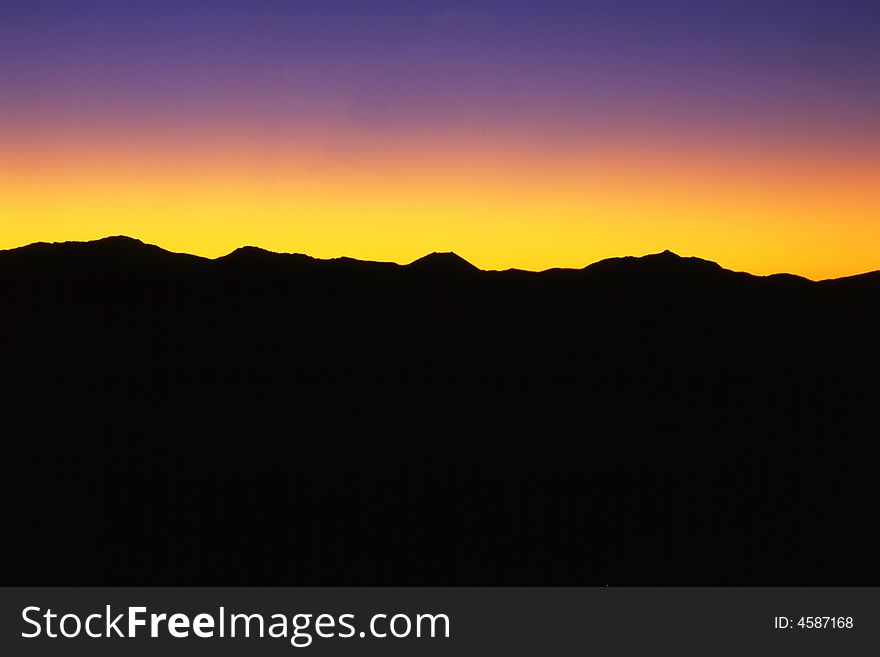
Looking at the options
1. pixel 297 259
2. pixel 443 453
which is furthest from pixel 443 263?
pixel 443 453

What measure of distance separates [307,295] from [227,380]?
137ft

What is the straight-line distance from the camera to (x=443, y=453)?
901 inches

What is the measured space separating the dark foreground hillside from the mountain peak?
20.6m

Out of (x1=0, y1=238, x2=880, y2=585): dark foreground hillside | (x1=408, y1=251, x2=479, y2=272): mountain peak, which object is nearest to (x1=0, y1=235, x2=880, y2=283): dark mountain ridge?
(x1=408, y1=251, x2=479, y2=272): mountain peak

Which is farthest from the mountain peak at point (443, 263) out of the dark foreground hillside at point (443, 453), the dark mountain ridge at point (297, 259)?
the dark foreground hillside at point (443, 453)

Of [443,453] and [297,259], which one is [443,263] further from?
[443,453]

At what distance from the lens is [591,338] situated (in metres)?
62.1

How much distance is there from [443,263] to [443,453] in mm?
66559

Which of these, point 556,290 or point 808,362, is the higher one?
A: point 556,290

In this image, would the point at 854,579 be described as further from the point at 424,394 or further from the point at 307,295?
the point at 307,295

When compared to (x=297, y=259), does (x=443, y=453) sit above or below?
below

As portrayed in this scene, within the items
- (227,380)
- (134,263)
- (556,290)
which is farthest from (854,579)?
(134,263)

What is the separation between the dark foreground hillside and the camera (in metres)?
13.5
